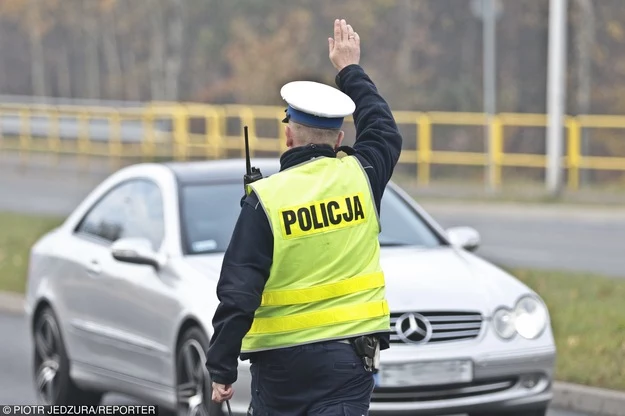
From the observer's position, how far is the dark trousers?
481cm

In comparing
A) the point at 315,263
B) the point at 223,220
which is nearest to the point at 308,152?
the point at 315,263

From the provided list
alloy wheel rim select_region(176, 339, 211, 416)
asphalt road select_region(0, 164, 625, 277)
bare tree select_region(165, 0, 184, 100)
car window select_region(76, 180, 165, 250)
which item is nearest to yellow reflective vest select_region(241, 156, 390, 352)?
alloy wheel rim select_region(176, 339, 211, 416)

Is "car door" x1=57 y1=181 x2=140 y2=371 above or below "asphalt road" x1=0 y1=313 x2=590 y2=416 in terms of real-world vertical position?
above

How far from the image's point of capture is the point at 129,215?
896 cm

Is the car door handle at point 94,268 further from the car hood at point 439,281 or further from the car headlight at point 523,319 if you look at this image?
the car headlight at point 523,319

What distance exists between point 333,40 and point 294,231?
0.87m

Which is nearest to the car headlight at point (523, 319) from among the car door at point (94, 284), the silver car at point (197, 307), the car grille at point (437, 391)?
the silver car at point (197, 307)

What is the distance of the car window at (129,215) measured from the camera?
8672mm

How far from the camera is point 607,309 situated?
434 inches

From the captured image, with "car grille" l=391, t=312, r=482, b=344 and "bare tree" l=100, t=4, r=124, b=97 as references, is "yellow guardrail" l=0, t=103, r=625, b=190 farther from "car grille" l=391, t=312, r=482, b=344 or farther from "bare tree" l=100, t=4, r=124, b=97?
"bare tree" l=100, t=4, r=124, b=97

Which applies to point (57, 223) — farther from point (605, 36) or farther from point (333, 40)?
point (605, 36)

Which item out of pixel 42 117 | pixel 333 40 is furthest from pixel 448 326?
pixel 42 117

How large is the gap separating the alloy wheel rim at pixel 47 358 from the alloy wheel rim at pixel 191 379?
1.52 m

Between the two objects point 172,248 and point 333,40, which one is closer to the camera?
point 333,40
